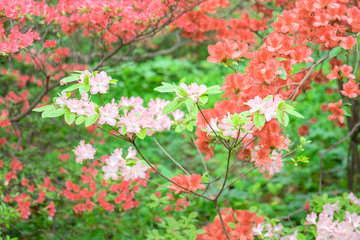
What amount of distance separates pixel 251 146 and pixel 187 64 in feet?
16.8

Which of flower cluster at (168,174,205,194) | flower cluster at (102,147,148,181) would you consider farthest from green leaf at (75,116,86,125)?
flower cluster at (168,174,205,194)

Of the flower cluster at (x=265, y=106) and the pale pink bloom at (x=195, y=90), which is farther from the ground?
the pale pink bloom at (x=195, y=90)

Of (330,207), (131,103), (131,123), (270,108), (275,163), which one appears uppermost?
(131,103)

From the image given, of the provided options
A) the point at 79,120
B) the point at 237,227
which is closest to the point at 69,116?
the point at 79,120

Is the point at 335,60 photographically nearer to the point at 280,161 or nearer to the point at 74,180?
the point at 280,161

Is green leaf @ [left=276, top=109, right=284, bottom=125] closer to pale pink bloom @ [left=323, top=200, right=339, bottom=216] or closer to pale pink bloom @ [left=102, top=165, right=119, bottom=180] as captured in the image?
pale pink bloom @ [left=102, top=165, right=119, bottom=180]

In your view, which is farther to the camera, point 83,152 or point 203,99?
point 83,152

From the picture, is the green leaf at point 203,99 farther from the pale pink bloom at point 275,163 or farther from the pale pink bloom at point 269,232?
the pale pink bloom at point 269,232

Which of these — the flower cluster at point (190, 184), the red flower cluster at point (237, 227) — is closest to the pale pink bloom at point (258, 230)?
the red flower cluster at point (237, 227)

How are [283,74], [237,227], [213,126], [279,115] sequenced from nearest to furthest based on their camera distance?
[279,115], [213,126], [283,74], [237,227]

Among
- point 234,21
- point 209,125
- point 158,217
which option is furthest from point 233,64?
point 158,217

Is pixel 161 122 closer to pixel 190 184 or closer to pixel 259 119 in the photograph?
pixel 190 184

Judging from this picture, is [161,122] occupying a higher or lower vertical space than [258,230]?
higher

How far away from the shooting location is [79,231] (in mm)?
2410
